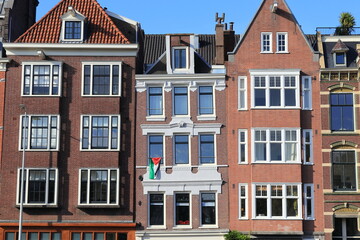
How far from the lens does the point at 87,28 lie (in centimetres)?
3778

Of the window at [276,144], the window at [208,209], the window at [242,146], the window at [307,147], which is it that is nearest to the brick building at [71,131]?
the window at [208,209]

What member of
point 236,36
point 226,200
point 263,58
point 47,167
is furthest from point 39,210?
point 236,36

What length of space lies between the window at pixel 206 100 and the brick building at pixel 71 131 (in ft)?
13.4

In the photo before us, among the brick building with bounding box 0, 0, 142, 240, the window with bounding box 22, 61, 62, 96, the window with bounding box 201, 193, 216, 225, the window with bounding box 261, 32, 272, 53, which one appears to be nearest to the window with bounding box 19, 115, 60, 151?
the brick building with bounding box 0, 0, 142, 240

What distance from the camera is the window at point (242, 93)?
3666 cm

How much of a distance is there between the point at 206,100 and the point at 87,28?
849 centimetres

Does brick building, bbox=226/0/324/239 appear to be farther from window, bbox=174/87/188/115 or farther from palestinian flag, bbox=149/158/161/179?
palestinian flag, bbox=149/158/161/179

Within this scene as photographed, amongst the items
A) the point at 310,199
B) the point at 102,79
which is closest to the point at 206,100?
the point at 102,79

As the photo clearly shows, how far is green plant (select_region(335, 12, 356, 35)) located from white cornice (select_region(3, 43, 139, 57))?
15.0 meters

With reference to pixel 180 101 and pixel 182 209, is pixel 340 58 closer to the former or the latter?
pixel 180 101

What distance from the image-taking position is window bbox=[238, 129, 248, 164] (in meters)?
36.1

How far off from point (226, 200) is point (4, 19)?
17.9 metres

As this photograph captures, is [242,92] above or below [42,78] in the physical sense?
below

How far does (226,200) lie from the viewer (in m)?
35.8
